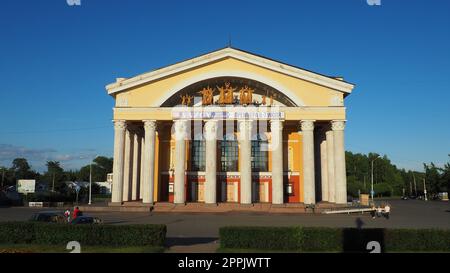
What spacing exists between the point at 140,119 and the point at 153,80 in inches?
164

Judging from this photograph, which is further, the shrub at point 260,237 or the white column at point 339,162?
the white column at point 339,162

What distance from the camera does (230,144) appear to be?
43.7 meters

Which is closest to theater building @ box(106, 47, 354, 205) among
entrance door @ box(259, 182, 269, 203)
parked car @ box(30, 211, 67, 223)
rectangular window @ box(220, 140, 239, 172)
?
entrance door @ box(259, 182, 269, 203)

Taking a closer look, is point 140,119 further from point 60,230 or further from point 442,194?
point 442,194

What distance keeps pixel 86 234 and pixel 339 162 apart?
2781 centimetres

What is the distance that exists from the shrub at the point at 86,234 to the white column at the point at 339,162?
84.2 ft

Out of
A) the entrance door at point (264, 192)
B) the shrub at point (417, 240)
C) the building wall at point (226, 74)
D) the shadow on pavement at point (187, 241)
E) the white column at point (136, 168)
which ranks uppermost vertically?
the building wall at point (226, 74)

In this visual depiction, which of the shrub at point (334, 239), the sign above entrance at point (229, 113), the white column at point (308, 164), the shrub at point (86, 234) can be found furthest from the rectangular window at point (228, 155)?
the shrub at point (334, 239)

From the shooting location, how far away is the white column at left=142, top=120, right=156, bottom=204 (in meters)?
37.6

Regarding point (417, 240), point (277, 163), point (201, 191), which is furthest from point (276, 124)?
point (417, 240)

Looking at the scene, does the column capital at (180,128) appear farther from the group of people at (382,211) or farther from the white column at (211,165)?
the group of people at (382,211)

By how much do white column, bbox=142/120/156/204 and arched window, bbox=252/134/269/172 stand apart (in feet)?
37.9

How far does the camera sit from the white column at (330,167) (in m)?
38.9

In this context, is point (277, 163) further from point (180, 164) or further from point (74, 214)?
point (74, 214)
